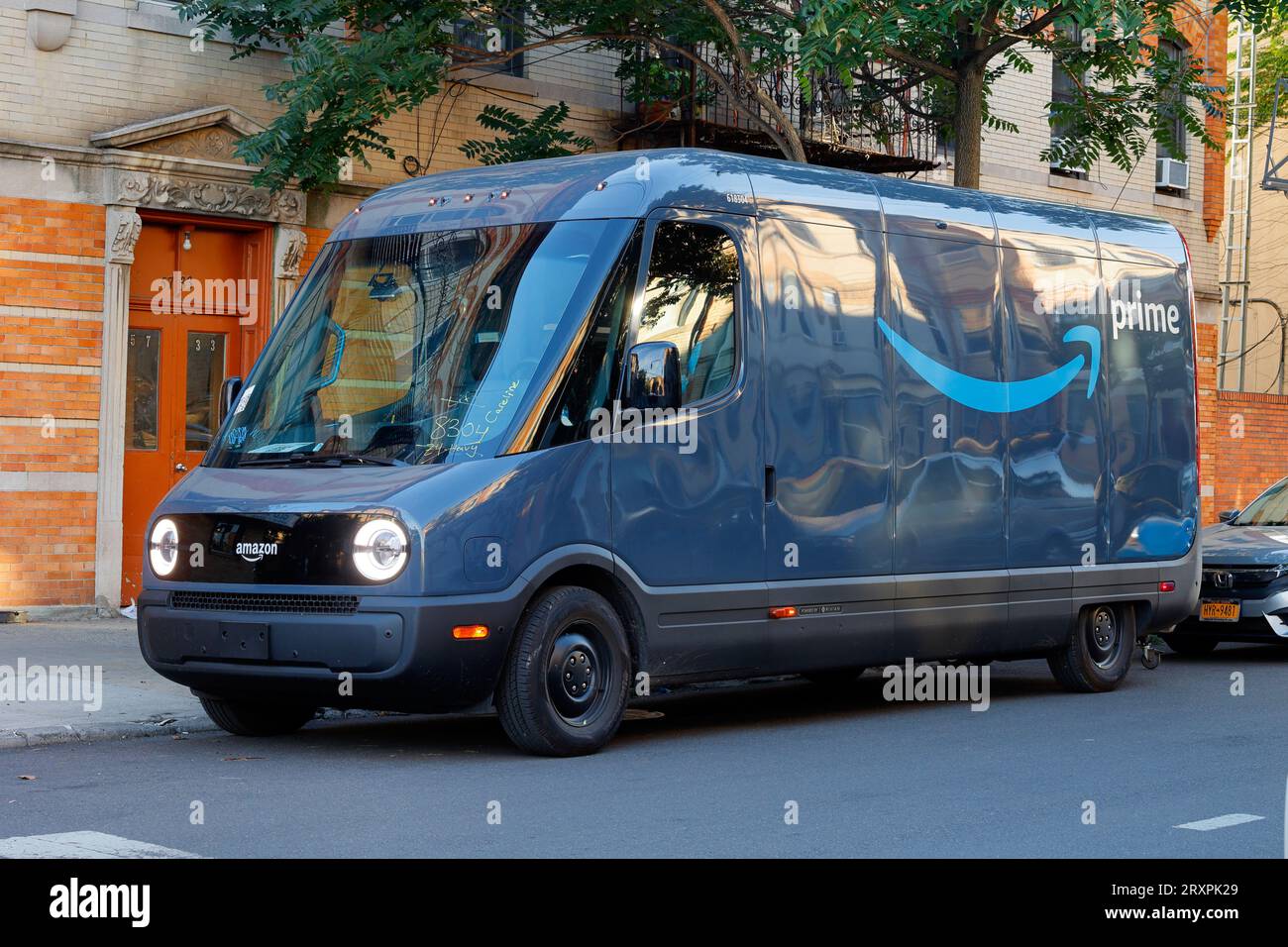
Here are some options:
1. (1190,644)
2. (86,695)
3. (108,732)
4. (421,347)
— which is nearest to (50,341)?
(86,695)

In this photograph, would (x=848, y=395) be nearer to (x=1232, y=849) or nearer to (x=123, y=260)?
(x=1232, y=849)

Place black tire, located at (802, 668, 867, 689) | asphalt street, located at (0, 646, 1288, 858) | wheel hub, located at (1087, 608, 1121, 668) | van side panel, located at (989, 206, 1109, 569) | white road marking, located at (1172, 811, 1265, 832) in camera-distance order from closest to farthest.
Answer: asphalt street, located at (0, 646, 1288, 858) < white road marking, located at (1172, 811, 1265, 832) < van side panel, located at (989, 206, 1109, 569) < wheel hub, located at (1087, 608, 1121, 668) < black tire, located at (802, 668, 867, 689)

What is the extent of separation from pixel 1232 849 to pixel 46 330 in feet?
35.7

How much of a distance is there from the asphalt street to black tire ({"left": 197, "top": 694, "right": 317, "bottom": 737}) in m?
0.12

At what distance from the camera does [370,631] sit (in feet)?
27.8

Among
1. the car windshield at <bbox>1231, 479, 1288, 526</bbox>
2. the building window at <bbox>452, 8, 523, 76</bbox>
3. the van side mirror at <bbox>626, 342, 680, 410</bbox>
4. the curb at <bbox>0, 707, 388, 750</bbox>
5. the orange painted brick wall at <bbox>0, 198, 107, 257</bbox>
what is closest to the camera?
the van side mirror at <bbox>626, 342, 680, 410</bbox>

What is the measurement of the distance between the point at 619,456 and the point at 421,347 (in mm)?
1152

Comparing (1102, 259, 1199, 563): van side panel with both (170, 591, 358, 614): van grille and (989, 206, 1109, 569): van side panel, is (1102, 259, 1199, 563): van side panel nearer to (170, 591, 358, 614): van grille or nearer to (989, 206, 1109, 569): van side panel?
(989, 206, 1109, 569): van side panel

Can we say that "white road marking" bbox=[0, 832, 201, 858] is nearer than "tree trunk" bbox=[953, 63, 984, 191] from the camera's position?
Yes

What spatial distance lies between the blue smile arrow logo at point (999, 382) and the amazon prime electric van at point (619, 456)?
0.09 ft

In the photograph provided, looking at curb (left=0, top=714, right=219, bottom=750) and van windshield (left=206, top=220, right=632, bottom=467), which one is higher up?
van windshield (left=206, top=220, right=632, bottom=467)

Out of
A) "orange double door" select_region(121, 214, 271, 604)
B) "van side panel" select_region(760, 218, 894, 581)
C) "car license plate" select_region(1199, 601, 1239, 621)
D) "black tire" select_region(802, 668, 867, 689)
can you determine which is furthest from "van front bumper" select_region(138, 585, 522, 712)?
"car license plate" select_region(1199, 601, 1239, 621)

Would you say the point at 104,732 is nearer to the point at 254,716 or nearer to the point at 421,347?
the point at 254,716

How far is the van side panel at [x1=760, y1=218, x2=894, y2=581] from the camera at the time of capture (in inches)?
400
